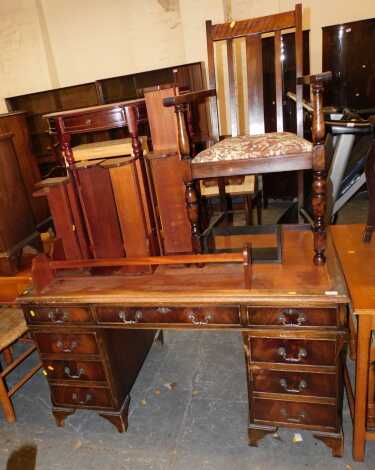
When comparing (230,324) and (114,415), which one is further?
(114,415)

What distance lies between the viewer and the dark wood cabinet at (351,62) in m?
3.64

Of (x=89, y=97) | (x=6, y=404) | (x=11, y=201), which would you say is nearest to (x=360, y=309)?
(x=6, y=404)

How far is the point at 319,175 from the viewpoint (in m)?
1.40

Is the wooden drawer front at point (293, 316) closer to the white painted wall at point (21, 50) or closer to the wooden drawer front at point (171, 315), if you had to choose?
the wooden drawer front at point (171, 315)

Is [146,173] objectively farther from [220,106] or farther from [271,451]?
[220,106]

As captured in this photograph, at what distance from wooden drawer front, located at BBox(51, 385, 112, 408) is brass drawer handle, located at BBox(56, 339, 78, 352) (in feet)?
0.70

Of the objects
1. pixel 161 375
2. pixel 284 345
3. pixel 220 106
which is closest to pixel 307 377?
pixel 284 345

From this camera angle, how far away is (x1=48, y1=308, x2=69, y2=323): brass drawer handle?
1506 mm

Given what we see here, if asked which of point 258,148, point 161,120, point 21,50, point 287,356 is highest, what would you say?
point 21,50

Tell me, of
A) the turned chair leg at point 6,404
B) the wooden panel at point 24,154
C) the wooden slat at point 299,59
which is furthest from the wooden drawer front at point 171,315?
the wooden panel at point 24,154

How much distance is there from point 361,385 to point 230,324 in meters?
0.50

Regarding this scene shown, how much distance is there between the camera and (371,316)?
46.6 inches

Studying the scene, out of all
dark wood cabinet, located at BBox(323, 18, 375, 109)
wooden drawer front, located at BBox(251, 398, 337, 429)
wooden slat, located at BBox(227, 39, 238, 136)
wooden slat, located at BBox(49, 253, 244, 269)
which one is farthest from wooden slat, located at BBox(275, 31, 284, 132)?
dark wood cabinet, located at BBox(323, 18, 375, 109)

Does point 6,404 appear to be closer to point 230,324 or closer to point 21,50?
point 230,324
